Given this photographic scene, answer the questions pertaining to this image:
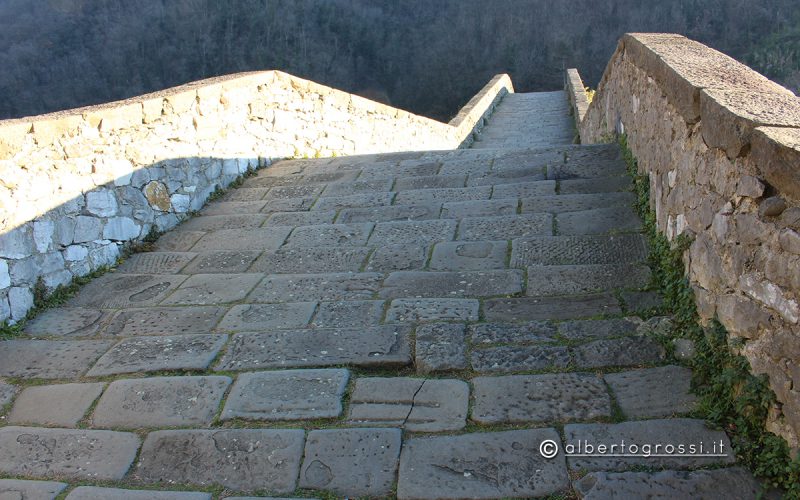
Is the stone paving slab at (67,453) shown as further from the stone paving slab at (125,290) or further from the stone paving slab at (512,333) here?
the stone paving slab at (512,333)

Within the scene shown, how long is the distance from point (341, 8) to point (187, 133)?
30663 mm

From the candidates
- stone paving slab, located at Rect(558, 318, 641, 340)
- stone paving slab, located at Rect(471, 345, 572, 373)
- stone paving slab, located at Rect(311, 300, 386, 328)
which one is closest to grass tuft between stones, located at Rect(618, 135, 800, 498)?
stone paving slab, located at Rect(558, 318, 641, 340)

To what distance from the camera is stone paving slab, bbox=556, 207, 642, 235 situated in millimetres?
3619

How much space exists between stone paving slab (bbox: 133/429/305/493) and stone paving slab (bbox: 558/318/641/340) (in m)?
1.14

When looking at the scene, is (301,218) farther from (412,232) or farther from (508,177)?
(508,177)

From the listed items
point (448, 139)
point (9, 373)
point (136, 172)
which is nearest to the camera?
point (9, 373)

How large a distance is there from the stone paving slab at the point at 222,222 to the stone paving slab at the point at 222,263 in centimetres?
50

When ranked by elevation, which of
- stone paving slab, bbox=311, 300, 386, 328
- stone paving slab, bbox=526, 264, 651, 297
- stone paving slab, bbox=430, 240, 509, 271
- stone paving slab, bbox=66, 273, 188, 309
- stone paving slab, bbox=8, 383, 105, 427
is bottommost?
stone paving slab, bbox=66, 273, 188, 309

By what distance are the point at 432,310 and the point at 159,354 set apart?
119 cm

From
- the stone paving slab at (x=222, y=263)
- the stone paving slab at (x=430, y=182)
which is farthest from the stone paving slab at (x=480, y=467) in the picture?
the stone paving slab at (x=430, y=182)

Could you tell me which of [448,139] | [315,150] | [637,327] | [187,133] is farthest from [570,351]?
[448,139]

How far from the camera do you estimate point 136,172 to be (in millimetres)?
4227

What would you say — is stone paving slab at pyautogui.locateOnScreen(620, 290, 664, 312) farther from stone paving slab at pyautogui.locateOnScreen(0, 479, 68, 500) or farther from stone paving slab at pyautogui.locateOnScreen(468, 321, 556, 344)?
stone paving slab at pyautogui.locateOnScreen(0, 479, 68, 500)

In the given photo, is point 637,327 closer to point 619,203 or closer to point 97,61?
point 619,203
